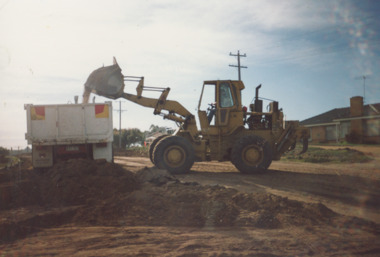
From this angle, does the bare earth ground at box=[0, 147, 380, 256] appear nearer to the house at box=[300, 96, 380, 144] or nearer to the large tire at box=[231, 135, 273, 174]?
the large tire at box=[231, 135, 273, 174]

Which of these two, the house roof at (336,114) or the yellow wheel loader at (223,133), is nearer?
the yellow wheel loader at (223,133)

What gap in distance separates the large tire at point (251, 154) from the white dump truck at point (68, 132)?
4.51 metres

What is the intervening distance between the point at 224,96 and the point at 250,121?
61.2 inches

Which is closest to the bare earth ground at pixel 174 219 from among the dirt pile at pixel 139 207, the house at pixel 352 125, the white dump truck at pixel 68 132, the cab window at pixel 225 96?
the dirt pile at pixel 139 207

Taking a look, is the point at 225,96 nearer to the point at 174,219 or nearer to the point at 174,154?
the point at 174,154

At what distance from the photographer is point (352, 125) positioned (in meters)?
33.1

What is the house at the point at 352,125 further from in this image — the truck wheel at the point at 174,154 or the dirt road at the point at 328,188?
the truck wheel at the point at 174,154

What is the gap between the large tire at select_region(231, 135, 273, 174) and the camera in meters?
11.6

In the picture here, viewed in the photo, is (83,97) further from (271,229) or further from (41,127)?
(271,229)

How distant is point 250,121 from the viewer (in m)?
12.8

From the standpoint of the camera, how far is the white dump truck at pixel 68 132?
35.1ft

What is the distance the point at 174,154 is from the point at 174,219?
6.45 meters

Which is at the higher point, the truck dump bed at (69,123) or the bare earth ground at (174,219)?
the truck dump bed at (69,123)

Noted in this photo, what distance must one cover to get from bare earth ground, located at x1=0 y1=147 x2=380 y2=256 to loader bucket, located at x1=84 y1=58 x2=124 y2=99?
4418mm
